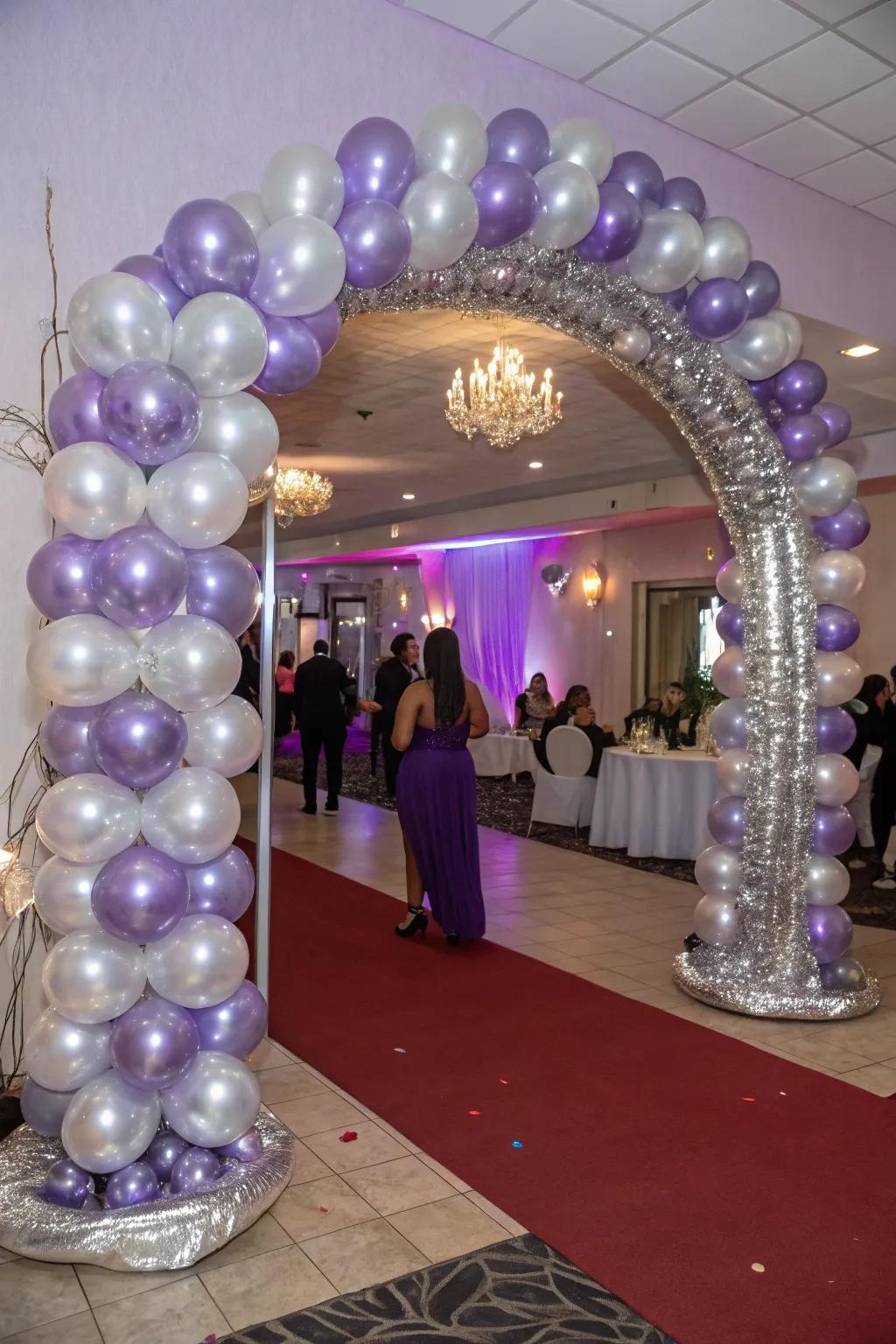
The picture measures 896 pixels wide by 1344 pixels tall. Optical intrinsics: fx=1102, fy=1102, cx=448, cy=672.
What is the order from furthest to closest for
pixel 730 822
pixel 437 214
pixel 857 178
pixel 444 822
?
pixel 444 822
pixel 857 178
pixel 730 822
pixel 437 214

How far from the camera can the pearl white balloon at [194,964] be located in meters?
2.68

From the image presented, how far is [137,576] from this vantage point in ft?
8.42

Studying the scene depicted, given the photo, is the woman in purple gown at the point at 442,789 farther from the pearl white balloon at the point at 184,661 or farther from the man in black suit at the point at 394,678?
the man in black suit at the point at 394,678

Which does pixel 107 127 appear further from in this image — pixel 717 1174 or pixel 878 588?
pixel 878 588

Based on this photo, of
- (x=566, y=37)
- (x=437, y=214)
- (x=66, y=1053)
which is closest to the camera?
(x=66, y=1053)

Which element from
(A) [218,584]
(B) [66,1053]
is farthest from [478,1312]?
(A) [218,584]

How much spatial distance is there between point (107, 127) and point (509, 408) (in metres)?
3.39

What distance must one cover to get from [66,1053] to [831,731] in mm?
3300

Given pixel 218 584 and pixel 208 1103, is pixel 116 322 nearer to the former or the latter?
pixel 218 584

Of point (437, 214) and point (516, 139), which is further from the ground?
point (516, 139)

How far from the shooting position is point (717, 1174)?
3.12 m

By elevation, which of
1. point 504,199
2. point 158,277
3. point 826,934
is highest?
point 504,199

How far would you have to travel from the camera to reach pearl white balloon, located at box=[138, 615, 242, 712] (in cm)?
266

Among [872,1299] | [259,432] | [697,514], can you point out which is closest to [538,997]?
[872,1299]
